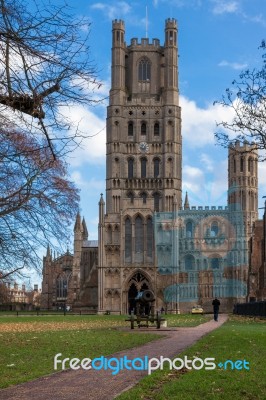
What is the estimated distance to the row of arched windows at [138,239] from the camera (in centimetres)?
8850

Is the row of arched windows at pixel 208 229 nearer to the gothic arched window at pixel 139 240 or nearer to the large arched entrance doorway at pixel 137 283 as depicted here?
the gothic arched window at pixel 139 240

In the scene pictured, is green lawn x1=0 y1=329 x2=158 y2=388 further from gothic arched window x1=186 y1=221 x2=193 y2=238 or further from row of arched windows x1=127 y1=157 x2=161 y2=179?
row of arched windows x1=127 y1=157 x2=161 y2=179

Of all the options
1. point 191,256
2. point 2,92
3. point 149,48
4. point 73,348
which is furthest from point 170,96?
point 2,92

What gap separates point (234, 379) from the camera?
11.6 m

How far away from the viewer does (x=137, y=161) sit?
9694 centimetres

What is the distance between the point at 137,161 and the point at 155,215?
10954 millimetres

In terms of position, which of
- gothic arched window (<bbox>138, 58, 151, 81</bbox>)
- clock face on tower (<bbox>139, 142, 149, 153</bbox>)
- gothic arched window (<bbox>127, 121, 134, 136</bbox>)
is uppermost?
gothic arched window (<bbox>138, 58, 151, 81</bbox>)

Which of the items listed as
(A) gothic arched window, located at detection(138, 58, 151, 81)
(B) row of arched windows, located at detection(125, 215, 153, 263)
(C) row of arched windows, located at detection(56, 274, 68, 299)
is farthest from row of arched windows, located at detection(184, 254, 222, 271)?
(C) row of arched windows, located at detection(56, 274, 68, 299)

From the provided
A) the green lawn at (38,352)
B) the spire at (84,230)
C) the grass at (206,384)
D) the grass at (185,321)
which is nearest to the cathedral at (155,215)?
the spire at (84,230)

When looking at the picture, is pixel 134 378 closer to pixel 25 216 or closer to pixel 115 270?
pixel 25 216

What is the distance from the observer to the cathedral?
284 ft

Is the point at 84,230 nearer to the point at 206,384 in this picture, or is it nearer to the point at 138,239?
the point at 138,239

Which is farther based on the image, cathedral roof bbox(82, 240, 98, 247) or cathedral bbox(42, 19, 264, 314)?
cathedral roof bbox(82, 240, 98, 247)

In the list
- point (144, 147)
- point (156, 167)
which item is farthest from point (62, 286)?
point (144, 147)
